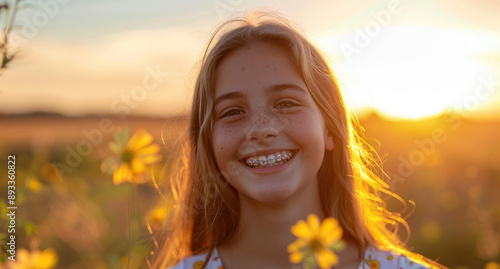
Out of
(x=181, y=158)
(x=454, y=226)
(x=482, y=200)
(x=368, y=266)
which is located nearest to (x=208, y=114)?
(x=181, y=158)

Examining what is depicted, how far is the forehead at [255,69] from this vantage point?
5.38 feet

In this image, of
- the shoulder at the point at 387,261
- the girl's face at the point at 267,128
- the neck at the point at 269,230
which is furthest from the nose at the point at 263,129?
the shoulder at the point at 387,261

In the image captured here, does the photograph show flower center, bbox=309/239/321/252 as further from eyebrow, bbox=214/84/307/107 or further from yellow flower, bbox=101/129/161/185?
eyebrow, bbox=214/84/307/107

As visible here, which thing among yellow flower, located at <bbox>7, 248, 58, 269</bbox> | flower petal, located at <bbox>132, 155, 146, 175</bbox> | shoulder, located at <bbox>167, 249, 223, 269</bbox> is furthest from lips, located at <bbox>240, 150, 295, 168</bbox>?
yellow flower, located at <bbox>7, 248, 58, 269</bbox>

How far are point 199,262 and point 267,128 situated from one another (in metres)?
0.52

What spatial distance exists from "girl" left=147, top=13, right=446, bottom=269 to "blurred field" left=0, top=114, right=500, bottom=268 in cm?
16

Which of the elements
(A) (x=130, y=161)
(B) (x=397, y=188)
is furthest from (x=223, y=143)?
(B) (x=397, y=188)

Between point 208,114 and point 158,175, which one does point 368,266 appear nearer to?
point 208,114

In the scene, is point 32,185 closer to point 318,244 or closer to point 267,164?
point 267,164

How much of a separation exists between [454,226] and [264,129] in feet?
11.3

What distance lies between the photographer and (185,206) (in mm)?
1964

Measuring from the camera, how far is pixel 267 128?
5.16ft

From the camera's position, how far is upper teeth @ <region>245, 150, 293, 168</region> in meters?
1.59

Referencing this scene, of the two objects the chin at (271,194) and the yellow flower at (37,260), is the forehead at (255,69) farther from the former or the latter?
the yellow flower at (37,260)
